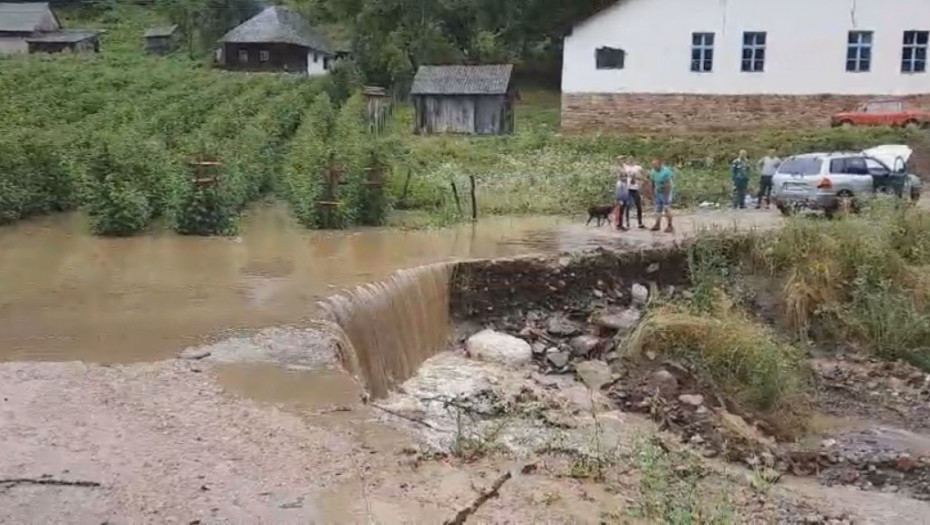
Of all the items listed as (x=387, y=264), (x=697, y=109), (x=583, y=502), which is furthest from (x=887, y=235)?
(x=697, y=109)

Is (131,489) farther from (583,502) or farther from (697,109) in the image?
(697,109)

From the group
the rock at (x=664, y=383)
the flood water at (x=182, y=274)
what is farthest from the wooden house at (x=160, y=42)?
the rock at (x=664, y=383)

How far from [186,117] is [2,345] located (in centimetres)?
2196

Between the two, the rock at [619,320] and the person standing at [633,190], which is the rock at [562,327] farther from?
the person standing at [633,190]

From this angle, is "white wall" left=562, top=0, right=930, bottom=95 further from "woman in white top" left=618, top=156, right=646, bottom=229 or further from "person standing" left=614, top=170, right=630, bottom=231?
"person standing" left=614, top=170, right=630, bottom=231

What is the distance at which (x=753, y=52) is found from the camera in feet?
127

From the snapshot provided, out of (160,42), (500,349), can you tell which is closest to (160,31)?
(160,42)

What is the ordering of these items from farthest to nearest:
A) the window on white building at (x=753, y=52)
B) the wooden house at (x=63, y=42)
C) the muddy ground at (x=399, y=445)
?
1. the wooden house at (x=63, y=42)
2. the window on white building at (x=753, y=52)
3. the muddy ground at (x=399, y=445)

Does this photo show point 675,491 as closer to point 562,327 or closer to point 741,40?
point 562,327

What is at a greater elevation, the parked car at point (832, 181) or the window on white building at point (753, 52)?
the window on white building at point (753, 52)

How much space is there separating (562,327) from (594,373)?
1805 millimetres

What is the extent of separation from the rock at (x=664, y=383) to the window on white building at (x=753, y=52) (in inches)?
1063

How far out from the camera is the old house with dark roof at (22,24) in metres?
67.4

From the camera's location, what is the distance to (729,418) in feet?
44.9
